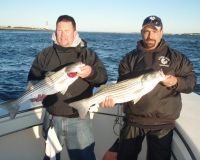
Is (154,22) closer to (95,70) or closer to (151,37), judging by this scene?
(151,37)

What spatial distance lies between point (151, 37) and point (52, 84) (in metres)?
1.42

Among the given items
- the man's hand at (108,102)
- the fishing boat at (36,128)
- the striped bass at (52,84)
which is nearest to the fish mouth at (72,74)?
the striped bass at (52,84)

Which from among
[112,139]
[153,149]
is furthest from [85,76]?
[112,139]

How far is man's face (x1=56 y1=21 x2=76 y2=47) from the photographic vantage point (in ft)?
13.3

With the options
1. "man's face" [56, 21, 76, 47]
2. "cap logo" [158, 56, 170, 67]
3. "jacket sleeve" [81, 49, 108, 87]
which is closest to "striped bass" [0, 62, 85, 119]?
"jacket sleeve" [81, 49, 108, 87]

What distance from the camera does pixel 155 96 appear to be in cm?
393

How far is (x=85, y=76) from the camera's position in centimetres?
399

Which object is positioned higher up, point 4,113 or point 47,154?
point 4,113

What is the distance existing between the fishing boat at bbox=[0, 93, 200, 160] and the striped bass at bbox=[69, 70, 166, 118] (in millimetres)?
688

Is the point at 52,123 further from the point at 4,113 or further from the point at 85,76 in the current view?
the point at 4,113

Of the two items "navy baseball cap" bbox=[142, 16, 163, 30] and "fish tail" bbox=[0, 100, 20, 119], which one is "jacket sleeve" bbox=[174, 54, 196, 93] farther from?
"fish tail" bbox=[0, 100, 20, 119]

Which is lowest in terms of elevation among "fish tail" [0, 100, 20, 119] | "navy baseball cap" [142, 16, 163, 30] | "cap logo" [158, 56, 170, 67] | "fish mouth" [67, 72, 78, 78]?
"fish tail" [0, 100, 20, 119]

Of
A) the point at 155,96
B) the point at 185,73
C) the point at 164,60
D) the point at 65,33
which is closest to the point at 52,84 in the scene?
the point at 65,33

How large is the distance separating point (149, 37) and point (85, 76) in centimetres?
97
